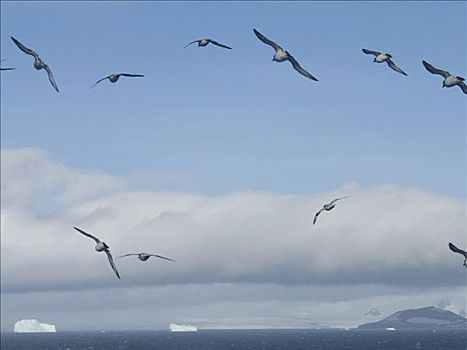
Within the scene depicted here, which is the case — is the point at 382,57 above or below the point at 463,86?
above

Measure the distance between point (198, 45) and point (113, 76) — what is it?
4.98 m

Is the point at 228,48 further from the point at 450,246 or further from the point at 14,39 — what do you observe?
the point at 450,246

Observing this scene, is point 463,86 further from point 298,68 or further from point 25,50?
point 25,50

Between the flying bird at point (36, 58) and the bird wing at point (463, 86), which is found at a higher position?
the flying bird at point (36, 58)

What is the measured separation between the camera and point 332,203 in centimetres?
5428

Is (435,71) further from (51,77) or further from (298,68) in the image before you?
(51,77)

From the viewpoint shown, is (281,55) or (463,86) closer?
(463,86)

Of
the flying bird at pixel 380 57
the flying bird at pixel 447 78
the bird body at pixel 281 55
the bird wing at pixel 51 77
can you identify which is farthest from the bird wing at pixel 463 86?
the bird wing at pixel 51 77

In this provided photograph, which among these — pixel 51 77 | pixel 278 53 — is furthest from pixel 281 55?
pixel 51 77

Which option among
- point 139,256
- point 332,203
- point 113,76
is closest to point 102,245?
point 139,256

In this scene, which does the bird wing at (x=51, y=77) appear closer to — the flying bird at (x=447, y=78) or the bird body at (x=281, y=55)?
the bird body at (x=281, y=55)

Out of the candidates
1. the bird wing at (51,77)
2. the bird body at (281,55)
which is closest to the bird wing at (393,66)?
the bird body at (281,55)

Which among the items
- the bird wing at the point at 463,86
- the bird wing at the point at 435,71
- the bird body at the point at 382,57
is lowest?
the bird wing at the point at 463,86

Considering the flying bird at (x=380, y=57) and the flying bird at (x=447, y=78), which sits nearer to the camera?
the flying bird at (x=447, y=78)
